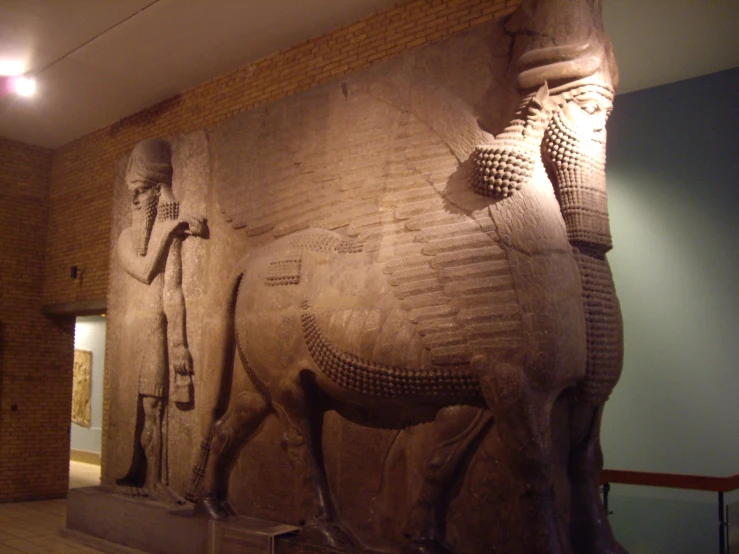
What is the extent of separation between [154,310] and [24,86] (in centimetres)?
305

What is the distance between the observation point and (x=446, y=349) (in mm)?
3744

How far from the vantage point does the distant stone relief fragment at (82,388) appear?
36.9 feet

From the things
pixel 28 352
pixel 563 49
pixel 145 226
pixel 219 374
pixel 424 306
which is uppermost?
pixel 563 49

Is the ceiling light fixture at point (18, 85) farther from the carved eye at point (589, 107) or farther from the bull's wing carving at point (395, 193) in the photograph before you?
the carved eye at point (589, 107)

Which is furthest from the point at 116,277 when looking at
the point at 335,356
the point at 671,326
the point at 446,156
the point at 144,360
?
the point at 671,326

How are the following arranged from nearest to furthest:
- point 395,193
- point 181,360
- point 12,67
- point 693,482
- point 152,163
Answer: point 395,193
point 693,482
point 181,360
point 152,163
point 12,67

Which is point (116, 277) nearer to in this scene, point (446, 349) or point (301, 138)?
point (301, 138)

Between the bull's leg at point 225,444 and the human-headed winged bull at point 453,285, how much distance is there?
120 mm

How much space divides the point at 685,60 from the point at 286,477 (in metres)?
4.39

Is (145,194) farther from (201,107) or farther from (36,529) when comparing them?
(36,529)

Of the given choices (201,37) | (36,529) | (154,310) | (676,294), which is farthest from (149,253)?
(676,294)

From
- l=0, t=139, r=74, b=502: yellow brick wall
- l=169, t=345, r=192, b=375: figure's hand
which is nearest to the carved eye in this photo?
l=169, t=345, r=192, b=375: figure's hand

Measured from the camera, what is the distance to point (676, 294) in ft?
18.9

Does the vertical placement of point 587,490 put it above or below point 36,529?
above
